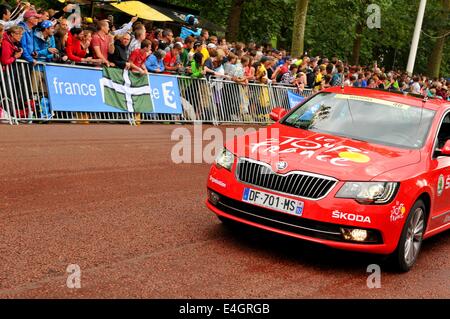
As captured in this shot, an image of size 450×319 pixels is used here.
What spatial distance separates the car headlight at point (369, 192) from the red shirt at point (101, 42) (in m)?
9.88

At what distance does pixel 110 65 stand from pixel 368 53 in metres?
35.4

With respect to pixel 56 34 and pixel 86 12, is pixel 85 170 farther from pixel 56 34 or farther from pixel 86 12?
pixel 86 12

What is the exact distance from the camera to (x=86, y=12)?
3394 cm

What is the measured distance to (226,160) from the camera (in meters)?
6.61

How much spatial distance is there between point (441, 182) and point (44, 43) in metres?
9.45

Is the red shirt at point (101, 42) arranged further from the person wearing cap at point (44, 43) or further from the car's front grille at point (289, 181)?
the car's front grille at point (289, 181)

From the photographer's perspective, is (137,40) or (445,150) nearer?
(445,150)

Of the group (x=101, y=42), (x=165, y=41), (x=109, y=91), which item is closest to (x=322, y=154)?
(x=109, y=91)

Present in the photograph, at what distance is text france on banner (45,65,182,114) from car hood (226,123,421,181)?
7.66m

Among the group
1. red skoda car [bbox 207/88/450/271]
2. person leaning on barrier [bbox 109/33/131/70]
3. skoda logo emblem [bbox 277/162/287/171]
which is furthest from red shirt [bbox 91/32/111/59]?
skoda logo emblem [bbox 277/162/287/171]

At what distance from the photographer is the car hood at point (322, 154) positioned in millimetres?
6000

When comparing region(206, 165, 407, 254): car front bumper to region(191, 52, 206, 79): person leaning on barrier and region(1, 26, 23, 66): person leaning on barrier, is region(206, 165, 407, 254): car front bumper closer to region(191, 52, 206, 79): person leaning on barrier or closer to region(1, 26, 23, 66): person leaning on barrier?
region(1, 26, 23, 66): person leaning on barrier

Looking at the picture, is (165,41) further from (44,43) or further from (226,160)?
(226,160)
